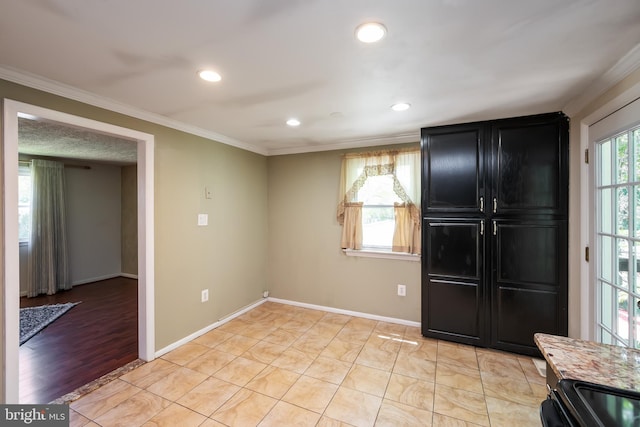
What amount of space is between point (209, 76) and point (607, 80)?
2.60 metres

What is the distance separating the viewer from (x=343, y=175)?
3.58m

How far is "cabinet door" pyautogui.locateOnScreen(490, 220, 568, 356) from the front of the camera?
2463 mm

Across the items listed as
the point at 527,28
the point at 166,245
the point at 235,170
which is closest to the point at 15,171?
the point at 166,245

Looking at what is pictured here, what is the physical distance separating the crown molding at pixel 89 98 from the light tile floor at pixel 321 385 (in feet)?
7.34

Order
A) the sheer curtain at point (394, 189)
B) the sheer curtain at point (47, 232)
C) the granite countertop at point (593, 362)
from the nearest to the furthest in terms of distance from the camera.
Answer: the granite countertop at point (593, 362), the sheer curtain at point (394, 189), the sheer curtain at point (47, 232)

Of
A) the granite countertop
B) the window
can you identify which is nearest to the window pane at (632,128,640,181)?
the granite countertop

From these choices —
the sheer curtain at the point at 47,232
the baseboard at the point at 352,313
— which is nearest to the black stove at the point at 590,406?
the baseboard at the point at 352,313

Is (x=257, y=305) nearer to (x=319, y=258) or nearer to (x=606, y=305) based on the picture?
(x=319, y=258)

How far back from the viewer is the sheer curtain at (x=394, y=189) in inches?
126

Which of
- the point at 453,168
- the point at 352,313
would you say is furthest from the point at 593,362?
the point at 352,313

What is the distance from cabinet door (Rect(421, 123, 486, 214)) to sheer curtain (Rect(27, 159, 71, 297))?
594 centimetres

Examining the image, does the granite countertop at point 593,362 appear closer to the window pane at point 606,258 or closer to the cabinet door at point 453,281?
the window pane at point 606,258

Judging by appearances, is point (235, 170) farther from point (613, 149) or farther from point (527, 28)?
point (613, 149)

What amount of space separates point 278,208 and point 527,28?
11.0 ft
